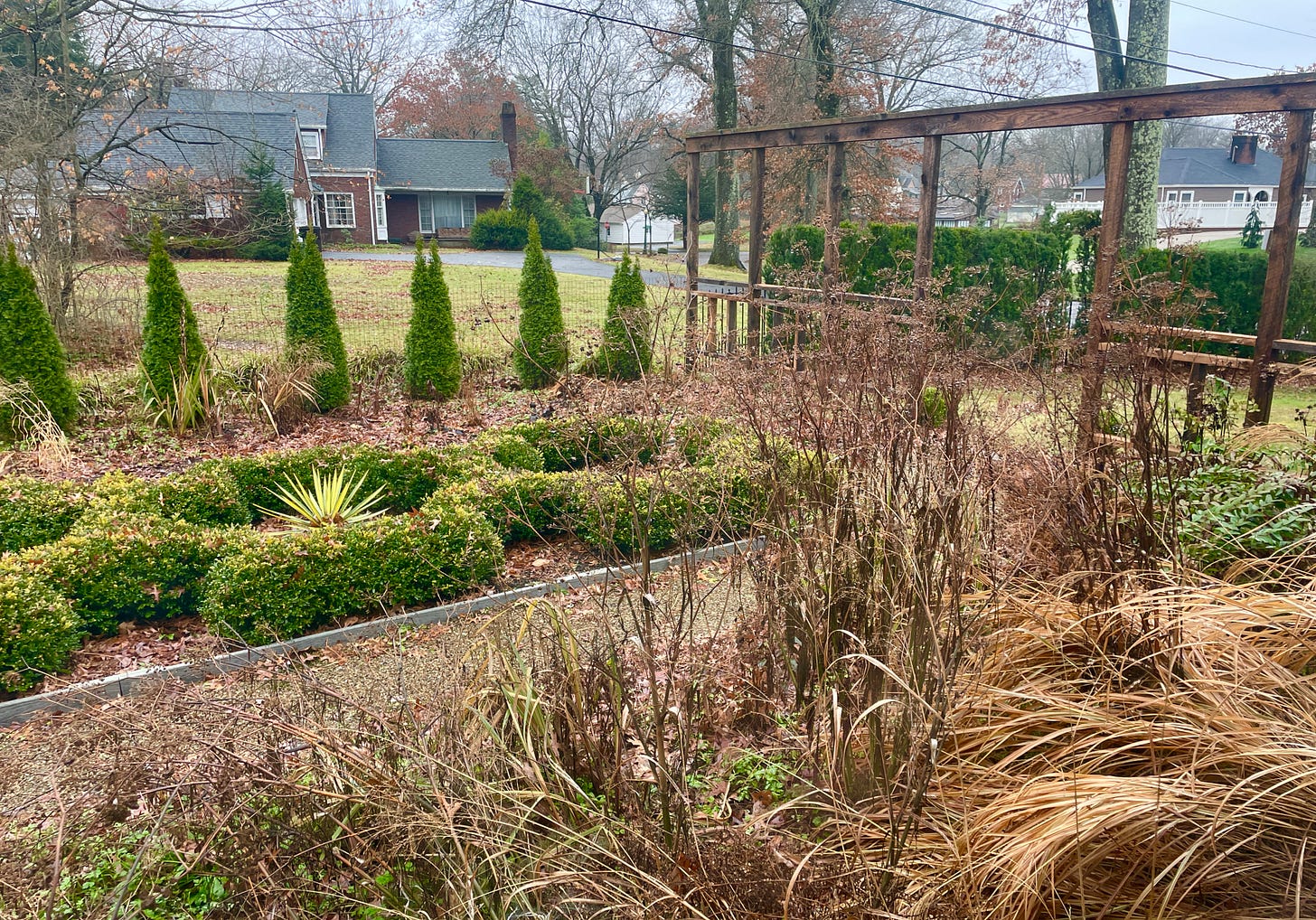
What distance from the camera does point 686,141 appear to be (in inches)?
454

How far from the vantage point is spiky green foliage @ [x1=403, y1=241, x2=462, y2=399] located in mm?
9102

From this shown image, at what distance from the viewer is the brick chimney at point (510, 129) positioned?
119ft

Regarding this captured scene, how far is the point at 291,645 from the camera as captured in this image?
11.2 ft

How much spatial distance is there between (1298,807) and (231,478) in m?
6.09

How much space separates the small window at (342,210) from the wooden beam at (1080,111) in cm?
2707

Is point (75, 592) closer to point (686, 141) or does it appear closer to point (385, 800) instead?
point (385, 800)

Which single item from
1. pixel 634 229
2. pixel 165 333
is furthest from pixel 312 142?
pixel 165 333

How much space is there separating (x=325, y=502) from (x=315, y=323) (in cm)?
333

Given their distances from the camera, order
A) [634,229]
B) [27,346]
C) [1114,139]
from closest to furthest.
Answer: [1114,139], [27,346], [634,229]

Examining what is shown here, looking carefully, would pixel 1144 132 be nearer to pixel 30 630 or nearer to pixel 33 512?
pixel 33 512

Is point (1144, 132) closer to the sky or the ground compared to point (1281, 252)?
closer to the sky

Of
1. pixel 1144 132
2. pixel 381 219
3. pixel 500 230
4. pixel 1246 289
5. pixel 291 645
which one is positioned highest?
pixel 1144 132

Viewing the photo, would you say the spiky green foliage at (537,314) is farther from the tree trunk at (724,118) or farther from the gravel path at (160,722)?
the tree trunk at (724,118)

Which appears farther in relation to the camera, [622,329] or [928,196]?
[622,329]
